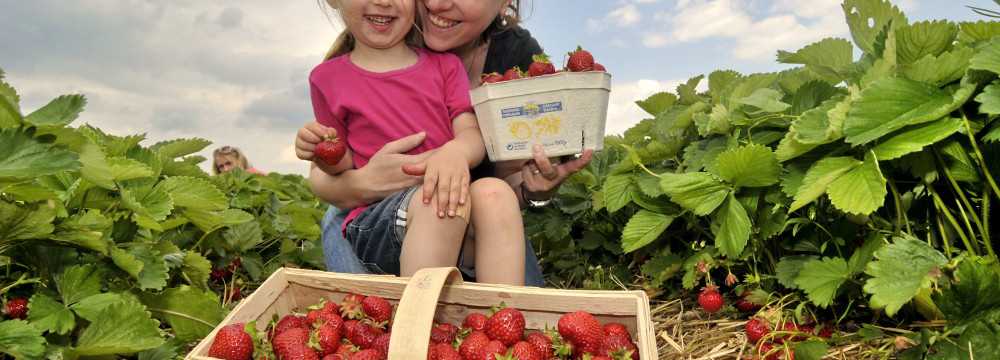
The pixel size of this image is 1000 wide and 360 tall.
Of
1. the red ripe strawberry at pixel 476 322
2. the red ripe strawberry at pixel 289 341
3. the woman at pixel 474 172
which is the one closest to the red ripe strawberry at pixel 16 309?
the red ripe strawberry at pixel 289 341

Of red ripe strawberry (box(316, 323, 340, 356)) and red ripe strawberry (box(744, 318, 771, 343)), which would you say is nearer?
red ripe strawberry (box(316, 323, 340, 356))

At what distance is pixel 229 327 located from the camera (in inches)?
63.5

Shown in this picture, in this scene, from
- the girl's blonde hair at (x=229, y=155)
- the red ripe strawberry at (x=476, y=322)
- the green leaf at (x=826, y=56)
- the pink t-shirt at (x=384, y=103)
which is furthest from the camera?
the girl's blonde hair at (x=229, y=155)

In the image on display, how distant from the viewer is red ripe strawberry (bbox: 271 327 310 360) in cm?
162

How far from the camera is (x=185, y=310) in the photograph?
1894 mm

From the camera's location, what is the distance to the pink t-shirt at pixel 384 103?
7.30ft

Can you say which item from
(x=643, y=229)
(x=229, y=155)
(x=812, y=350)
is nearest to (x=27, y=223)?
(x=643, y=229)

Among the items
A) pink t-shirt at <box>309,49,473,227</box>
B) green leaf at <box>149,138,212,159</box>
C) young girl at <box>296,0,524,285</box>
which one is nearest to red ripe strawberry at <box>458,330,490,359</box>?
young girl at <box>296,0,524,285</box>

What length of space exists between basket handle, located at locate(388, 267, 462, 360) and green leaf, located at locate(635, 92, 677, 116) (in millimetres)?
1161

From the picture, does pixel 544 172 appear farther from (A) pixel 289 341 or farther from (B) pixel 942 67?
(B) pixel 942 67

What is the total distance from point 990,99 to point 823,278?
21.1 inches

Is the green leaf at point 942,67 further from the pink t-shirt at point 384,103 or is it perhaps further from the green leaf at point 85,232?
the green leaf at point 85,232

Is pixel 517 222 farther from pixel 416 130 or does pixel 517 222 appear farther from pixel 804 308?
pixel 804 308

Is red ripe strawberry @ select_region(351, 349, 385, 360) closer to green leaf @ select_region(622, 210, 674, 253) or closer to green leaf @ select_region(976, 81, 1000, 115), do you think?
green leaf @ select_region(622, 210, 674, 253)
